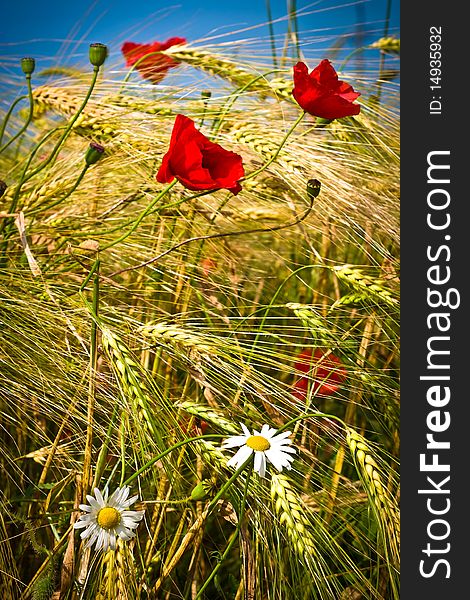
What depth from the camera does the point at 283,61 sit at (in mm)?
1003

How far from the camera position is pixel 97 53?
0.72m

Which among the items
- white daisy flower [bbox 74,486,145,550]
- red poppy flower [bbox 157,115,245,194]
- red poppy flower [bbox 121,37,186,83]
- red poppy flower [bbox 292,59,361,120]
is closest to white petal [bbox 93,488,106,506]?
white daisy flower [bbox 74,486,145,550]

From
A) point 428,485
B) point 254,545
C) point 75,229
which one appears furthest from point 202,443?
point 75,229

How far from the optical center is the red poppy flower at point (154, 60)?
955mm

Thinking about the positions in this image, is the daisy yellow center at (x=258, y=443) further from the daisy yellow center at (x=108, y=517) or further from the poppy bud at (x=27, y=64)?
the poppy bud at (x=27, y=64)

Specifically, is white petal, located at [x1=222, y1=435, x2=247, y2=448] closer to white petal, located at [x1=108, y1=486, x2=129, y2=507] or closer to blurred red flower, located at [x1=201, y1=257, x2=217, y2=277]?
white petal, located at [x1=108, y1=486, x2=129, y2=507]

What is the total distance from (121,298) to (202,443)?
0.28 m

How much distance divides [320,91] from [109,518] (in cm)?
40

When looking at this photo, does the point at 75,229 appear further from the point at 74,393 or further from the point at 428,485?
the point at 428,485

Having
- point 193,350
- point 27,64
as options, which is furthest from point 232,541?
point 27,64

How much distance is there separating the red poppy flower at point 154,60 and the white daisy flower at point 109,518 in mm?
537

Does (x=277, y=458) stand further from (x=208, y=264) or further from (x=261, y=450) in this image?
(x=208, y=264)

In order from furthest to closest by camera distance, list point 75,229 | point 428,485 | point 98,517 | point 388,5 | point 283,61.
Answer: point 388,5
point 283,61
point 75,229
point 428,485
point 98,517

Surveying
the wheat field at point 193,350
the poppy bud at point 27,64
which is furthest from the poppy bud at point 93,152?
the poppy bud at point 27,64
